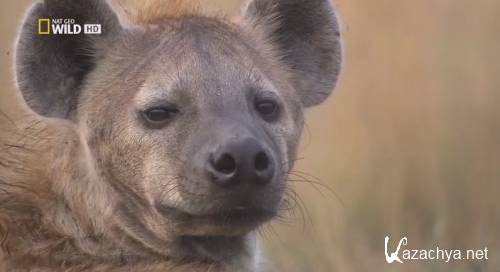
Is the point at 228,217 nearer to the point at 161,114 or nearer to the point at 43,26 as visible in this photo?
the point at 161,114

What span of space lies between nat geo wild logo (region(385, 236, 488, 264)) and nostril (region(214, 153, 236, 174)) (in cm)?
254

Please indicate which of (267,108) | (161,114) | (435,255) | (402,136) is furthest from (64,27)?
(402,136)

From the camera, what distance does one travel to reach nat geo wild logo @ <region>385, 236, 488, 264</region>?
6.75 metres

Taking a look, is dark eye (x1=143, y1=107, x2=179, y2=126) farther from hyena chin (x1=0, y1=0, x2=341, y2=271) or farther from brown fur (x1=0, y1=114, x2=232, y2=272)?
brown fur (x1=0, y1=114, x2=232, y2=272)

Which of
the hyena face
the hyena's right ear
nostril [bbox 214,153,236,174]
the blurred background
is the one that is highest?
the blurred background

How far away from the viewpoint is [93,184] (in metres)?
4.72

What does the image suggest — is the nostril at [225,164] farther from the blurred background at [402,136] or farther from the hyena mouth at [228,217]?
the blurred background at [402,136]

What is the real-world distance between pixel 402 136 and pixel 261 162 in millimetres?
4180

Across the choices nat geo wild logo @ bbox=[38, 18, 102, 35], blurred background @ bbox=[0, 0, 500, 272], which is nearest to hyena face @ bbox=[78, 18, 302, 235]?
nat geo wild logo @ bbox=[38, 18, 102, 35]

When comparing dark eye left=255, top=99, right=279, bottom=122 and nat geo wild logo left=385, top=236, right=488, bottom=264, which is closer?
dark eye left=255, top=99, right=279, bottom=122

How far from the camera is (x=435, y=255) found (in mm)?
6930

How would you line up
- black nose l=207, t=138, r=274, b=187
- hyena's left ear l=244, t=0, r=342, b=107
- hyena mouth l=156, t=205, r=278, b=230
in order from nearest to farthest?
black nose l=207, t=138, r=274, b=187, hyena mouth l=156, t=205, r=278, b=230, hyena's left ear l=244, t=0, r=342, b=107

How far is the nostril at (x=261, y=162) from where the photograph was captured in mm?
4436

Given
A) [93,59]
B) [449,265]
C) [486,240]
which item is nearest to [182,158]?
[93,59]
